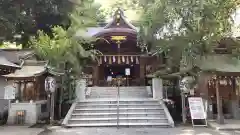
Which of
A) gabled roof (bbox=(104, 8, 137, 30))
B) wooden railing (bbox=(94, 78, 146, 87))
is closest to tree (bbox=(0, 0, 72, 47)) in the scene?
gabled roof (bbox=(104, 8, 137, 30))

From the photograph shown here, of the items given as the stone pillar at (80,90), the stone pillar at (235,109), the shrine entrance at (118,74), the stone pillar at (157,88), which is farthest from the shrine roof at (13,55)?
the stone pillar at (235,109)

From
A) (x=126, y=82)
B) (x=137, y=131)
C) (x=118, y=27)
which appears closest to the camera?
(x=137, y=131)

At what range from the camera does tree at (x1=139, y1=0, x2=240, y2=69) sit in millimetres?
11938

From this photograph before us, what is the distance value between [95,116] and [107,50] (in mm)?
10370

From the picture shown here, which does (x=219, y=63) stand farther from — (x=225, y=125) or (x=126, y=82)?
(x=126, y=82)

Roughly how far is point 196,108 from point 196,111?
168 millimetres

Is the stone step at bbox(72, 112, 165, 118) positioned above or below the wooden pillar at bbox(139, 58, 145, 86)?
below

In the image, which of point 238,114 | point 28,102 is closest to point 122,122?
point 28,102

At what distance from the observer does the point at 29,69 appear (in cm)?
1511

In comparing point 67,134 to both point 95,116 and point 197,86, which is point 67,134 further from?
point 197,86

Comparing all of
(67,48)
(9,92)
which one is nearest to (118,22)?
(67,48)

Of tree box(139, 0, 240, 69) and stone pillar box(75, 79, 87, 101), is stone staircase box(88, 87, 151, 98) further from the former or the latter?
tree box(139, 0, 240, 69)

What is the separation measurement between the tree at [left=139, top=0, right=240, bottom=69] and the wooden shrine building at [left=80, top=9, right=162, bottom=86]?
22.6 feet

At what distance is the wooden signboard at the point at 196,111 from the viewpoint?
1179 cm
